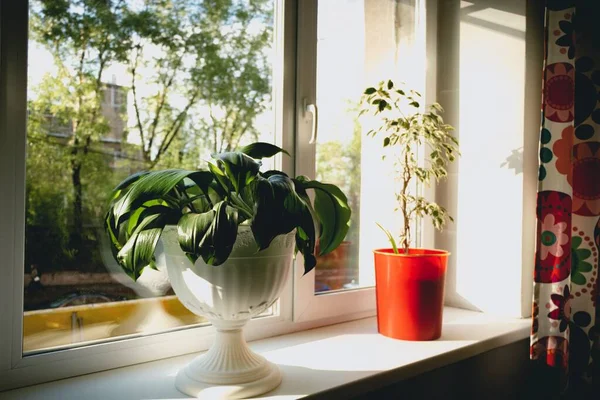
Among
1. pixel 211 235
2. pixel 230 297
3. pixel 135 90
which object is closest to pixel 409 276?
pixel 230 297

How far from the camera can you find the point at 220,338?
102 cm

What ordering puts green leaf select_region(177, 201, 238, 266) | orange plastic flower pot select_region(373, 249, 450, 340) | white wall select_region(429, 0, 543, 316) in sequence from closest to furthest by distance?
green leaf select_region(177, 201, 238, 266) → orange plastic flower pot select_region(373, 249, 450, 340) → white wall select_region(429, 0, 543, 316)

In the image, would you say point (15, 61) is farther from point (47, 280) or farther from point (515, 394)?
point (515, 394)

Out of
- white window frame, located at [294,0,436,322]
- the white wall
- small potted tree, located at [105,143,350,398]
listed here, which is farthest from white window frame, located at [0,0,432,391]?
the white wall

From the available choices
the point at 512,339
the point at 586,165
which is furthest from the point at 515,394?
the point at 586,165

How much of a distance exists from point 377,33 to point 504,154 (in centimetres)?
64

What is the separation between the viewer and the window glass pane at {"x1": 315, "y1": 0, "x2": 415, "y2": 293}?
1.58 metres

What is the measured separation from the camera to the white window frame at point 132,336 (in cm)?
98

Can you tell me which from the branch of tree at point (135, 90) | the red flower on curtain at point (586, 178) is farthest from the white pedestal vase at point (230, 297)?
the red flower on curtain at point (586, 178)

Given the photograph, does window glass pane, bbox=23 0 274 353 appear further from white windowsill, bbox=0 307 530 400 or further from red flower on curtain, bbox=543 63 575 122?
red flower on curtain, bbox=543 63 575 122

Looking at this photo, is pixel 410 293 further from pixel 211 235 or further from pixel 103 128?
pixel 103 128

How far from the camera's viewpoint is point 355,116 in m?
1.69

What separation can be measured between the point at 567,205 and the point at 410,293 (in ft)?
2.00

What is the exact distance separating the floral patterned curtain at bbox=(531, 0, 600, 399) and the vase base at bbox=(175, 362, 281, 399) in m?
0.98
